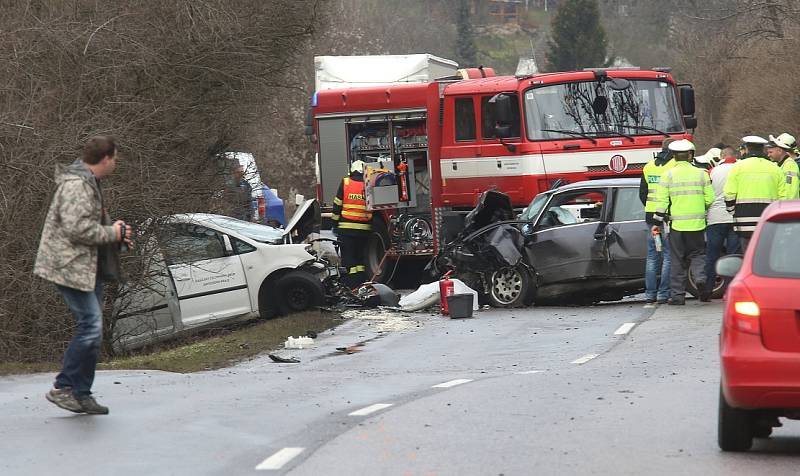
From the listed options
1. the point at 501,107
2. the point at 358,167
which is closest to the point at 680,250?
the point at 501,107

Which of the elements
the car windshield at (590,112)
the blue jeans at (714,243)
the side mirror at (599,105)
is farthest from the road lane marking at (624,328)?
the side mirror at (599,105)

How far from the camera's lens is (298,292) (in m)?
19.7

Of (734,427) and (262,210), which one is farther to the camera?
(262,210)

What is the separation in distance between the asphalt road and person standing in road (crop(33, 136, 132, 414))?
0.48 m

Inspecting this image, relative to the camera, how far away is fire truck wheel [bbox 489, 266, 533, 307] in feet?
65.1

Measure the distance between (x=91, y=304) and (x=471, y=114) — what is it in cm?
1398

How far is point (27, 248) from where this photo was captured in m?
16.2

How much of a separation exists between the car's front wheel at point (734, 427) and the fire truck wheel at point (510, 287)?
36.7 ft

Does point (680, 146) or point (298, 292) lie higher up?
point (680, 146)

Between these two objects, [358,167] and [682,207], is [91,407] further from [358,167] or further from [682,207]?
[358,167]

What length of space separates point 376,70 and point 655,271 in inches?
393

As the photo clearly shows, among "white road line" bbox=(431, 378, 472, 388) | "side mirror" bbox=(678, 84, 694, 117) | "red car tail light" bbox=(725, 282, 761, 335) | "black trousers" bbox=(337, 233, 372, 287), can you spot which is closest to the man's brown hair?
"white road line" bbox=(431, 378, 472, 388)

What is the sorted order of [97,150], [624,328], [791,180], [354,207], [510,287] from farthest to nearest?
1. [354,207]
2. [510,287]
3. [791,180]
4. [624,328]
5. [97,150]

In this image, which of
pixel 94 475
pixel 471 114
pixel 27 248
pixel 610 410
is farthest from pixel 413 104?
pixel 94 475
